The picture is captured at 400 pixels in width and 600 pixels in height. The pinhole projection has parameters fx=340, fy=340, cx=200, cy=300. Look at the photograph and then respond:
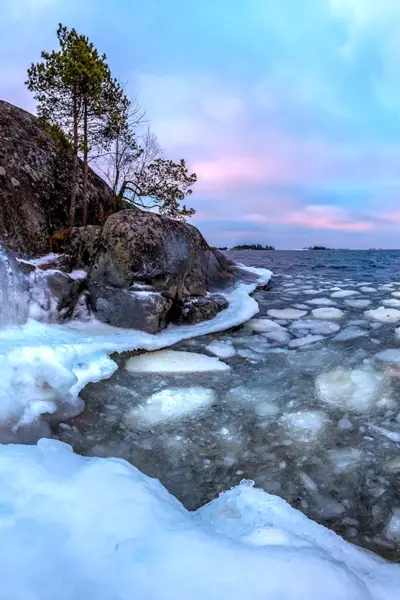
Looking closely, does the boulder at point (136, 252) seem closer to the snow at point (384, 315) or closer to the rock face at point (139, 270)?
the rock face at point (139, 270)

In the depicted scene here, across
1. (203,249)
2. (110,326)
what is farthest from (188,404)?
(203,249)

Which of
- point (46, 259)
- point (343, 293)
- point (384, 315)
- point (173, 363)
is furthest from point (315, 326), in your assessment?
point (46, 259)

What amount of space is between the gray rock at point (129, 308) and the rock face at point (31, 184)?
8.03 ft

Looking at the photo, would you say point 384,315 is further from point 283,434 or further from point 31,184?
point 31,184

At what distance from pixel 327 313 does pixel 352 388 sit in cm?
356

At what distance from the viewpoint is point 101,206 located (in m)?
10.1

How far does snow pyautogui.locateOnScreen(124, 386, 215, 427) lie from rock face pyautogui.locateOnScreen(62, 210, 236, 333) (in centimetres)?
198

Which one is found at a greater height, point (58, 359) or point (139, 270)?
point (139, 270)

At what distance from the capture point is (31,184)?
7715mm

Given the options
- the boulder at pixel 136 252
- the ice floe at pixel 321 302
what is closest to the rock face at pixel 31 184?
the boulder at pixel 136 252

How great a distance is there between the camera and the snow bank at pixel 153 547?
3.93 ft

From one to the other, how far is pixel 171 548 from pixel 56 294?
453cm

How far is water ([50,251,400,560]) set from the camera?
1992mm

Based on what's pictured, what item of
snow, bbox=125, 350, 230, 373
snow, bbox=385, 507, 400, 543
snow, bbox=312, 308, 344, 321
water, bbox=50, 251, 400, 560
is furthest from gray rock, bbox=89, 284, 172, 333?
snow, bbox=385, 507, 400, 543
